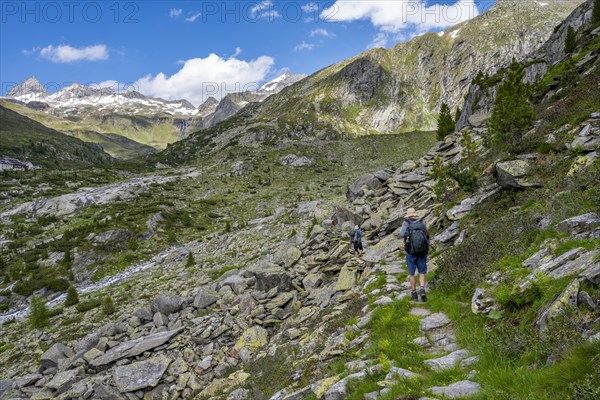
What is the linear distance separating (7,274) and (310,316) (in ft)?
113

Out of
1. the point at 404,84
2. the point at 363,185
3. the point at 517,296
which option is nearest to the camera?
the point at 517,296

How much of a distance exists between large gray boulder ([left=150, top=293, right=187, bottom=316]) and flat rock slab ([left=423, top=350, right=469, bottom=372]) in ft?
50.1

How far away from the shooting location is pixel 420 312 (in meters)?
8.66

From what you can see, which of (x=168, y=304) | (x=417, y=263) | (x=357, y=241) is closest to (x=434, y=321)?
(x=417, y=263)

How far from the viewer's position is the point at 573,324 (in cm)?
445

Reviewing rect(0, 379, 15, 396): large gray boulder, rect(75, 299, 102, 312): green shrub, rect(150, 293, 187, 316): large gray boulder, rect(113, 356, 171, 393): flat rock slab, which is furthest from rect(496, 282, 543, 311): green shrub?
rect(75, 299, 102, 312): green shrub

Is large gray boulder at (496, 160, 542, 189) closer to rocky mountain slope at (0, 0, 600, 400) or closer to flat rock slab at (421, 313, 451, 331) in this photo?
rocky mountain slope at (0, 0, 600, 400)

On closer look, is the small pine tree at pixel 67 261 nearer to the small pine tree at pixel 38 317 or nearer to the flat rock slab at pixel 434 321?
the small pine tree at pixel 38 317

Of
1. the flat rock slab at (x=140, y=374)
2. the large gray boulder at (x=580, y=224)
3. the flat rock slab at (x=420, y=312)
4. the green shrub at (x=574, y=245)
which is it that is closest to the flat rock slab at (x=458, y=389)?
the flat rock slab at (x=420, y=312)

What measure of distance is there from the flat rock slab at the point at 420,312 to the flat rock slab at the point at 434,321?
0.75ft

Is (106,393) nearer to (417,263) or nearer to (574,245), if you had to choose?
(417,263)

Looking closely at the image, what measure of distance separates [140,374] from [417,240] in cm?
1148

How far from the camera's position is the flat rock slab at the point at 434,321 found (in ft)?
25.0

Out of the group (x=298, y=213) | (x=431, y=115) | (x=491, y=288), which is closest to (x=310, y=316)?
(x=491, y=288)
